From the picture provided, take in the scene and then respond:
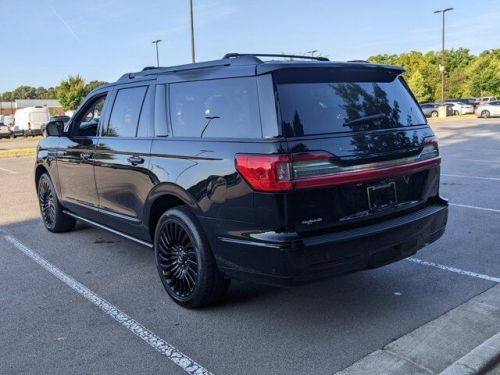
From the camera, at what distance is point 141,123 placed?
14.9 ft

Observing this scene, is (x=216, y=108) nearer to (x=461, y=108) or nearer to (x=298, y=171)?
(x=298, y=171)

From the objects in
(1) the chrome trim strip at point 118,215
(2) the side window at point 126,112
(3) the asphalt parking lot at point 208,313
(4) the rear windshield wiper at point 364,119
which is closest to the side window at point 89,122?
(2) the side window at point 126,112

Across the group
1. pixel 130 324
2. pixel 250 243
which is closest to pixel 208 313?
pixel 130 324

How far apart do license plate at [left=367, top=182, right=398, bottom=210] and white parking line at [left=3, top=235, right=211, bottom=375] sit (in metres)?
1.58

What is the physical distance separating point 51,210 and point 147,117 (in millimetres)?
2875

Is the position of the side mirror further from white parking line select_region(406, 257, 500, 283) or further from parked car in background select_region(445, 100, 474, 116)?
parked car in background select_region(445, 100, 474, 116)

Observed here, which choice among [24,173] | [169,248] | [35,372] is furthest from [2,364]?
[24,173]

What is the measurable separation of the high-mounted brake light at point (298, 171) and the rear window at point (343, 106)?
19 cm

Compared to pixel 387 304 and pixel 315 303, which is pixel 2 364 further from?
pixel 387 304

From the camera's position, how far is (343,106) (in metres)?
3.57

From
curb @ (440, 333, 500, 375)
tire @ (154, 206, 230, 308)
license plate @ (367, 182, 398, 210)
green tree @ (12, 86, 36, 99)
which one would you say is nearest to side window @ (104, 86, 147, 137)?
tire @ (154, 206, 230, 308)

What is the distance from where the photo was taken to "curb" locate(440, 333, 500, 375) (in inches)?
114

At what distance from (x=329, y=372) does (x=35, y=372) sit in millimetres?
1835

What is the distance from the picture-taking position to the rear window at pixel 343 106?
3.30 m
